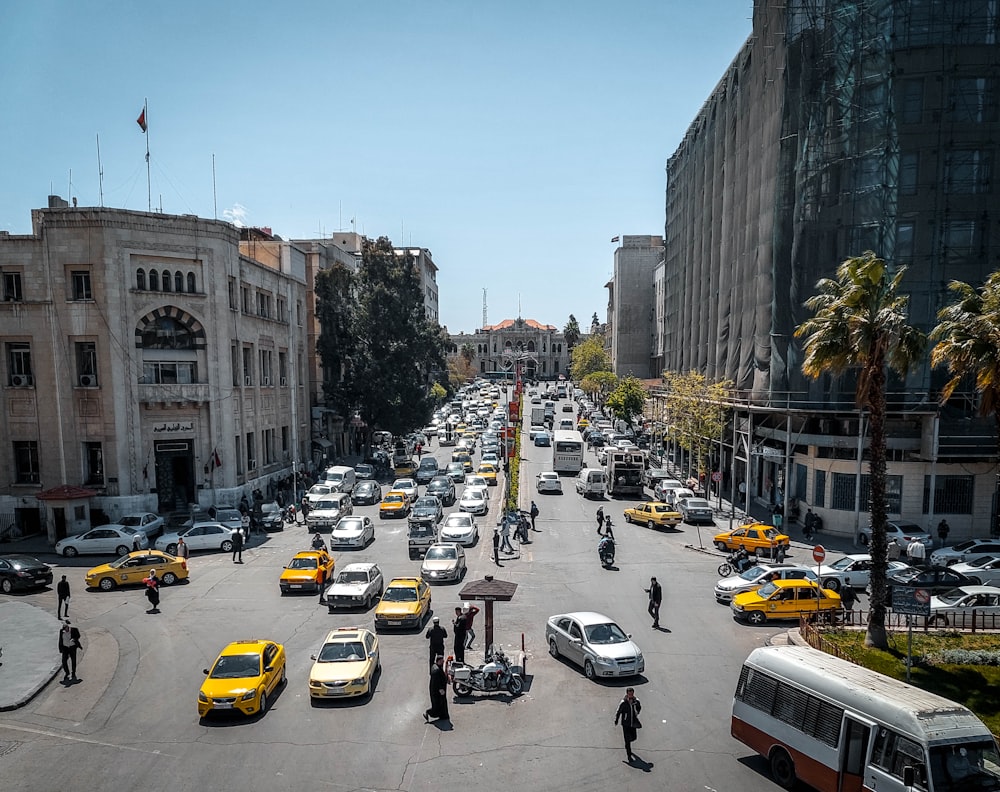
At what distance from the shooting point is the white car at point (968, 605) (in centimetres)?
2088

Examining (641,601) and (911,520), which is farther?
(911,520)

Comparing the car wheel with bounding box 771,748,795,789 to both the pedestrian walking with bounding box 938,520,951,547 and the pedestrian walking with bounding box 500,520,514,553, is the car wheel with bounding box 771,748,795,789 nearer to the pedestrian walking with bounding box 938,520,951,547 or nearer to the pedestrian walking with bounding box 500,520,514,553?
the pedestrian walking with bounding box 500,520,514,553

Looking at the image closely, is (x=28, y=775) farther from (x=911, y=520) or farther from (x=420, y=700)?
(x=911, y=520)

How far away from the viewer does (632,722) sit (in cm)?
1295

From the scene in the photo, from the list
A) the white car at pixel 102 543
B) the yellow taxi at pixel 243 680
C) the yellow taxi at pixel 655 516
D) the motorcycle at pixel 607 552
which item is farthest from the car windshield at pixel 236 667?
the yellow taxi at pixel 655 516

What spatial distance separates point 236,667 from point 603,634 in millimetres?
9053

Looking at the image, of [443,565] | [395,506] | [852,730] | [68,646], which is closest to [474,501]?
[395,506]

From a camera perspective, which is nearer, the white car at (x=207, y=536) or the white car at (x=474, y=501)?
the white car at (x=207, y=536)

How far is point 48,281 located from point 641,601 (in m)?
34.6

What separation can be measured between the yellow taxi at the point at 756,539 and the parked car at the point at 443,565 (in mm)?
13167

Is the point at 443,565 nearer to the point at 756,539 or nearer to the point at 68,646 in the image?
the point at 68,646

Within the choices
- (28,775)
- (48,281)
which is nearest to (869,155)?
(28,775)

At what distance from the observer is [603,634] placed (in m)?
17.6

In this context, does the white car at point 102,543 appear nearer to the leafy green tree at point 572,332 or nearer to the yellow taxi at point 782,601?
the yellow taxi at point 782,601
